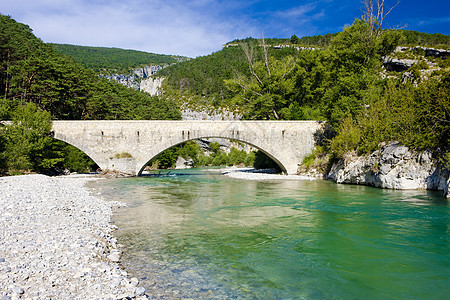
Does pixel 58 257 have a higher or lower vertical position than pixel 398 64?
lower

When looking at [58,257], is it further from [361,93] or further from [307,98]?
[307,98]

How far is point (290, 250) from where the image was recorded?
6676mm

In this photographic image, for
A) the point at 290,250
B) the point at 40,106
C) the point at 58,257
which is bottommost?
the point at 290,250

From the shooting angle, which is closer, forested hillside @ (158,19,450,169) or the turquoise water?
the turquoise water

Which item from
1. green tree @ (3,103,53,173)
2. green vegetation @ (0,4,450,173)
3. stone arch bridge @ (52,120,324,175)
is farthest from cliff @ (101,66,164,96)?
green tree @ (3,103,53,173)

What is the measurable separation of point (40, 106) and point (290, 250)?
38062 mm

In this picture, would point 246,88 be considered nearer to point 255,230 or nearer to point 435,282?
point 255,230

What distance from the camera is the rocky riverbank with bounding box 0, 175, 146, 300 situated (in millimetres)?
4125

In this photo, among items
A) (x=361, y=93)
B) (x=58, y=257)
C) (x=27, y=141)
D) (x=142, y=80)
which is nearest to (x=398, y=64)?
(x=361, y=93)

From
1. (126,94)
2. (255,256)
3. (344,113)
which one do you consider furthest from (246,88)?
(255,256)

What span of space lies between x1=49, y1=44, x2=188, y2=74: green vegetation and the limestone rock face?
125 metres

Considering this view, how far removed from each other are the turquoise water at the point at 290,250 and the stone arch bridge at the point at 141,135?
1609cm

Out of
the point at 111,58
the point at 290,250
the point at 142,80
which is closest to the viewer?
the point at 290,250

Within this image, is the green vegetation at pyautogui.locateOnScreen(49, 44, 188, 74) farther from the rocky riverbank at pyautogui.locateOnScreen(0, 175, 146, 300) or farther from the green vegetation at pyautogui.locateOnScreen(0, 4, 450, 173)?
the rocky riverbank at pyautogui.locateOnScreen(0, 175, 146, 300)
